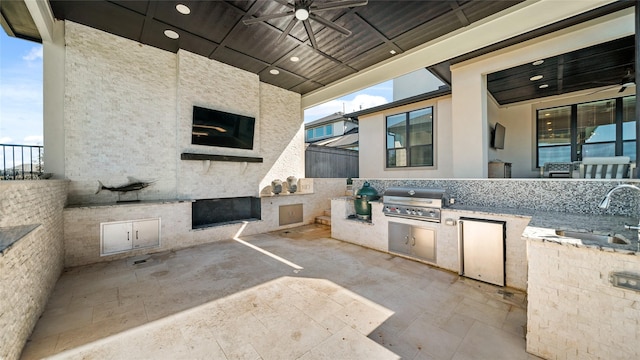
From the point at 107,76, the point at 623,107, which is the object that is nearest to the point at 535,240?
the point at 107,76

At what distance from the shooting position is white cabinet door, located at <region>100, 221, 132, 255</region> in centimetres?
395

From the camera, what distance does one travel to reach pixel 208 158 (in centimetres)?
519

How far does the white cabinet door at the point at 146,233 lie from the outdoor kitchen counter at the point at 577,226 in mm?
5510

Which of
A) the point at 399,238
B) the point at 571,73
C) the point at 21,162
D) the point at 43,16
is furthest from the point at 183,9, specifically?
the point at 571,73

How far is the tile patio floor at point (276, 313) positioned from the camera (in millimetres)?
1909

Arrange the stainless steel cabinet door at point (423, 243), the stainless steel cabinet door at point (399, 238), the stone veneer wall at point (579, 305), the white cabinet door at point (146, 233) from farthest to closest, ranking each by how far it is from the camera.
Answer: the white cabinet door at point (146, 233) < the stainless steel cabinet door at point (399, 238) < the stainless steel cabinet door at point (423, 243) < the stone veneer wall at point (579, 305)

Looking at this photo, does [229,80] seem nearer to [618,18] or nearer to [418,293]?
[418,293]

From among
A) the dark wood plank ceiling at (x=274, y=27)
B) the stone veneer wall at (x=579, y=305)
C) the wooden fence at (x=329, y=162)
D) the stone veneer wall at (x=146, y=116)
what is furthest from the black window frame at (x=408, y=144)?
the stone veneer wall at (x=579, y=305)

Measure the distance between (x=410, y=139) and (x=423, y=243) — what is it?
4038mm

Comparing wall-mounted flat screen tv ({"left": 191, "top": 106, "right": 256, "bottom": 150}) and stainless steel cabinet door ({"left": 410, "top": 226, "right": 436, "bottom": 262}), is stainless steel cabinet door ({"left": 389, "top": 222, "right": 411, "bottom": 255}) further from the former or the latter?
wall-mounted flat screen tv ({"left": 191, "top": 106, "right": 256, "bottom": 150})

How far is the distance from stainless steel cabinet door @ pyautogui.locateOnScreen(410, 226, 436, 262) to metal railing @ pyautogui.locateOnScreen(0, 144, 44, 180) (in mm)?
6416

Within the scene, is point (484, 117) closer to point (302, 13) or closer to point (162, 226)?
point (302, 13)

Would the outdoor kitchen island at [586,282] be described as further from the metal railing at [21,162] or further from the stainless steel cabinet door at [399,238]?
the metal railing at [21,162]

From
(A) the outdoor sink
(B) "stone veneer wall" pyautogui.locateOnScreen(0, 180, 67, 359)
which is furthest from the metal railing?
(A) the outdoor sink
